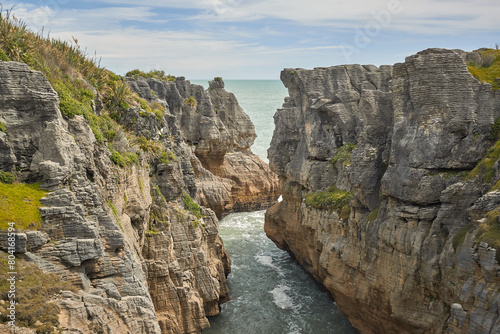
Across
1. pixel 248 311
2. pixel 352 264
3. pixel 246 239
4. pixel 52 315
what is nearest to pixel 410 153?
pixel 352 264

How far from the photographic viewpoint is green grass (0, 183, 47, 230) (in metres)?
11.6

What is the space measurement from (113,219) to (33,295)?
3672mm

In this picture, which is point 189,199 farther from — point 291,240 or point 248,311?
point 291,240

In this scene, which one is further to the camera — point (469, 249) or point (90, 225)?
point (469, 249)

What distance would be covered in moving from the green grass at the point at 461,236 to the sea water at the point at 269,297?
8600mm

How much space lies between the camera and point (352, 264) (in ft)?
70.3

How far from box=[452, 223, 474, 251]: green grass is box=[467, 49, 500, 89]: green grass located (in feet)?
19.5

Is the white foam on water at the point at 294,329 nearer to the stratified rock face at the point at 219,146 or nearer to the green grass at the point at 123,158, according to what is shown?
the green grass at the point at 123,158

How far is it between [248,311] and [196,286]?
480 centimetres

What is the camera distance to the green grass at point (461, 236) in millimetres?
16219

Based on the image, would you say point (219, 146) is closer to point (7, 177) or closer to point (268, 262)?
point (268, 262)

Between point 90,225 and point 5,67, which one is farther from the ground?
point 5,67

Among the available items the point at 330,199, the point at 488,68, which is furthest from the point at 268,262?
the point at 488,68

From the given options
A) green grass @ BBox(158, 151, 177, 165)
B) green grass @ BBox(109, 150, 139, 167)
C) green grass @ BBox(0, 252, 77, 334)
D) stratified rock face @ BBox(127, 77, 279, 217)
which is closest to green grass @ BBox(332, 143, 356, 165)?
green grass @ BBox(158, 151, 177, 165)
